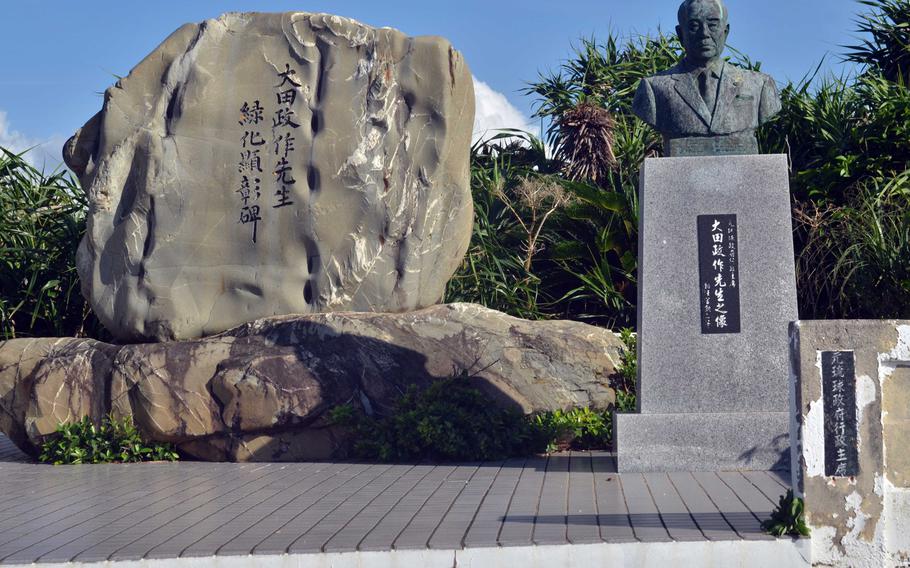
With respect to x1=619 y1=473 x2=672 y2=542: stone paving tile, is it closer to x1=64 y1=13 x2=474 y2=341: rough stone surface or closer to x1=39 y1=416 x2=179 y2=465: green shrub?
x1=64 y1=13 x2=474 y2=341: rough stone surface

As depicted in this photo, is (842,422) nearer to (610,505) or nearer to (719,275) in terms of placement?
(610,505)

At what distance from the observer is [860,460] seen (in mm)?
4910

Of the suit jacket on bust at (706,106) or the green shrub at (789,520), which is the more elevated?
the suit jacket on bust at (706,106)

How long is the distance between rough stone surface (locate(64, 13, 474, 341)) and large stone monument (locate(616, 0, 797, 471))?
242 centimetres

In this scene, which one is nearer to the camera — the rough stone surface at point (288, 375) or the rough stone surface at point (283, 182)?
the rough stone surface at point (288, 375)

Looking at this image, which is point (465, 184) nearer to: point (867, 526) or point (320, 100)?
point (320, 100)

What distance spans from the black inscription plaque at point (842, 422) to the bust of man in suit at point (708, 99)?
3181 millimetres

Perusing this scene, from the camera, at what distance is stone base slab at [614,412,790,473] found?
709cm

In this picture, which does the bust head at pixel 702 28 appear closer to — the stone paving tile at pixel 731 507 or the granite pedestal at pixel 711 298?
the granite pedestal at pixel 711 298

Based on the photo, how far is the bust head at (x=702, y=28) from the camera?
7723 mm

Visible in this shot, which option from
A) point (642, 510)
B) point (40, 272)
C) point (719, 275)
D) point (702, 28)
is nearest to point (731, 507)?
point (642, 510)

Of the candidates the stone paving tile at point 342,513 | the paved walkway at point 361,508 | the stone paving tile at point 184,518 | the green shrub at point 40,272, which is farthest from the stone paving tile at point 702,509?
the green shrub at point 40,272

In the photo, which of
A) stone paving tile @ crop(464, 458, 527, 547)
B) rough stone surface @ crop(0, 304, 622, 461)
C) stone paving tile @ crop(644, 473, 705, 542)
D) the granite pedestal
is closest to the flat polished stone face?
the granite pedestal

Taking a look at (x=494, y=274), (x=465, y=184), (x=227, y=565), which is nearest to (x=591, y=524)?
(x=227, y=565)
